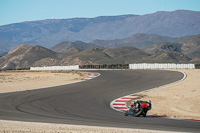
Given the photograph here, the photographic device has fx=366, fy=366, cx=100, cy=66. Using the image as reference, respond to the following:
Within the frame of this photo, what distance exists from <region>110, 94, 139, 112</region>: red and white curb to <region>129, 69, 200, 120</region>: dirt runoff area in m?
0.98

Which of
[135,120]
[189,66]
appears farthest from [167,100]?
[189,66]

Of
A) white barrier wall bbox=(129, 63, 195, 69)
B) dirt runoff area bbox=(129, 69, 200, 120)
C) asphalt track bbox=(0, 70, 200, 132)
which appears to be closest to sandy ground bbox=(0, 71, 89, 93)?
asphalt track bbox=(0, 70, 200, 132)

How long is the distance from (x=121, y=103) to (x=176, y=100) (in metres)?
4.04

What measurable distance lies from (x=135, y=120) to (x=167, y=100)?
8.15m

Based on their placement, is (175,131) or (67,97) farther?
(67,97)

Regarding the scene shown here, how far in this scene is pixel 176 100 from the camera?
928 inches

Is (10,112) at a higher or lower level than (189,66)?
lower

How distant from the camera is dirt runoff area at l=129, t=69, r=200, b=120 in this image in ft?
61.3

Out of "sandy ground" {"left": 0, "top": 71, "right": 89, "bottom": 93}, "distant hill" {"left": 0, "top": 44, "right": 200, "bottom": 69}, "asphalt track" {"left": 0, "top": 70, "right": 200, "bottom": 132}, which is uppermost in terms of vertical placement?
"distant hill" {"left": 0, "top": 44, "right": 200, "bottom": 69}

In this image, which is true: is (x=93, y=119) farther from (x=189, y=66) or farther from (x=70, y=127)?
(x=189, y=66)

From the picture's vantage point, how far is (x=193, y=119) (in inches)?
653

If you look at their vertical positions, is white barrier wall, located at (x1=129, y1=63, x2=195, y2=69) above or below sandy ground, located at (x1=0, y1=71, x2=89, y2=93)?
above

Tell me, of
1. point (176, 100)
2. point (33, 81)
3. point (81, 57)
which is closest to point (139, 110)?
point (176, 100)

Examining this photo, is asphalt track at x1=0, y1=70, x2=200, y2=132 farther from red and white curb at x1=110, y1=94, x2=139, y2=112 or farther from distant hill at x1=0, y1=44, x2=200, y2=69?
distant hill at x1=0, y1=44, x2=200, y2=69
